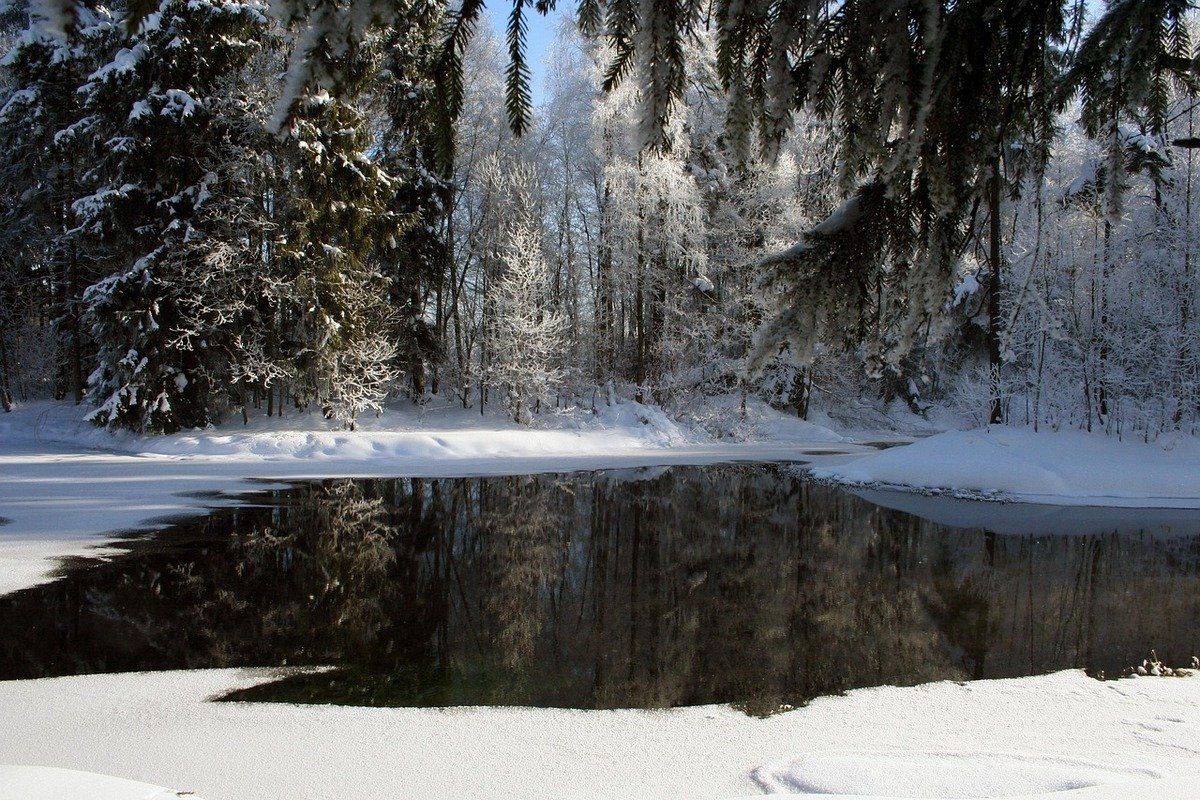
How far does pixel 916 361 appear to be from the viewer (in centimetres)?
2756

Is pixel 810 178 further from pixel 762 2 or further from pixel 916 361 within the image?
pixel 762 2

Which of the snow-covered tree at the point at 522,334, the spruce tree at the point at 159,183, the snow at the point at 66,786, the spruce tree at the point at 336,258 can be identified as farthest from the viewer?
the snow-covered tree at the point at 522,334

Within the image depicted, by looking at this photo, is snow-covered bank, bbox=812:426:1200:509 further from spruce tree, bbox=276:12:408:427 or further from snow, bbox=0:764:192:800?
snow, bbox=0:764:192:800

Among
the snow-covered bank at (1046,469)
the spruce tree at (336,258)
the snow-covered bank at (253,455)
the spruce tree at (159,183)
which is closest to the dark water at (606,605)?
the snow-covered bank at (253,455)

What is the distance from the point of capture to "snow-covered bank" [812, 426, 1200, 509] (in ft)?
42.9

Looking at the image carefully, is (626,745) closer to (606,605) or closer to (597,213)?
(606,605)

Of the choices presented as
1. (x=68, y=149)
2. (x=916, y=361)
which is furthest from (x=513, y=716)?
(x=916, y=361)

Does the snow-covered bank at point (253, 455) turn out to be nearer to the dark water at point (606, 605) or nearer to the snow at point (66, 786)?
the dark water at point (606, 605)

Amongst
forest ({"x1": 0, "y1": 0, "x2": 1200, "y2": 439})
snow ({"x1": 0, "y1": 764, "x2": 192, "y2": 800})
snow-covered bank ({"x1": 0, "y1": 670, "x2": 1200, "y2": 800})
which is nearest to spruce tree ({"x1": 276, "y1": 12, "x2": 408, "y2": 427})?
forest ({"x1": 0, "y1": 0, "x2": 1200, "y2": 439})

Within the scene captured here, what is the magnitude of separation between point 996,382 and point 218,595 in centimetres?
1615

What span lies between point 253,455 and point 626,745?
15.4 metres

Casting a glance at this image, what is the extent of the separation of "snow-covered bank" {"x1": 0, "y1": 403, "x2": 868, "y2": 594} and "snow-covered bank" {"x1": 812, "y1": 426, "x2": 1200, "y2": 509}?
13.0 feet

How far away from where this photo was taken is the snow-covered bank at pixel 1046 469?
13062mm

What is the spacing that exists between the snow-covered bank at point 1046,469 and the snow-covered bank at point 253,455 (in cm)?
396
